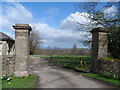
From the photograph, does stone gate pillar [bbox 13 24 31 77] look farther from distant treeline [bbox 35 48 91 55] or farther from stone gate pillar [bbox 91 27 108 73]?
distant treeline [bbox 35 48 91 55]

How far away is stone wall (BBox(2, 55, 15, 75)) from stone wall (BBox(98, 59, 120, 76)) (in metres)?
5.96

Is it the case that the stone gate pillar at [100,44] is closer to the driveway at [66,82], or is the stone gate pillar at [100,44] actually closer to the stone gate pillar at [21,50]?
the driveway at [66,82]

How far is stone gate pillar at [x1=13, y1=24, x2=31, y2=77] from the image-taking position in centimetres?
755

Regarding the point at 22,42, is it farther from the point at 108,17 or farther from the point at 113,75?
the point at 108,17

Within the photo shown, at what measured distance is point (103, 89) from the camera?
215 inches

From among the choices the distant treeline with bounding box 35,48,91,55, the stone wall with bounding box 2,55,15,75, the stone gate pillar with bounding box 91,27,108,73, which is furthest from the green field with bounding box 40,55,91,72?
the distant treeline with bounding box 35,48,91,55

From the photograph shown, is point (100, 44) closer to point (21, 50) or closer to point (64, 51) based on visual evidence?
point (21, 50)

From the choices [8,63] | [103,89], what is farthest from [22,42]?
[103,89]

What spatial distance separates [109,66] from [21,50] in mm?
5733

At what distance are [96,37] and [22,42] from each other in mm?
5460

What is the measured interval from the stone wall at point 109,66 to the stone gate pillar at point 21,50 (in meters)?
5.09

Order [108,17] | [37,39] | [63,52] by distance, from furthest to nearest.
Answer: [63,52], [37,39], [108,17]

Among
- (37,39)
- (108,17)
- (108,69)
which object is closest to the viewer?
(108,69)

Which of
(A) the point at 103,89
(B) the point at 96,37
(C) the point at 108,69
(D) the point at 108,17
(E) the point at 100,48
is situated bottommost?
(A) the point at 103,89
